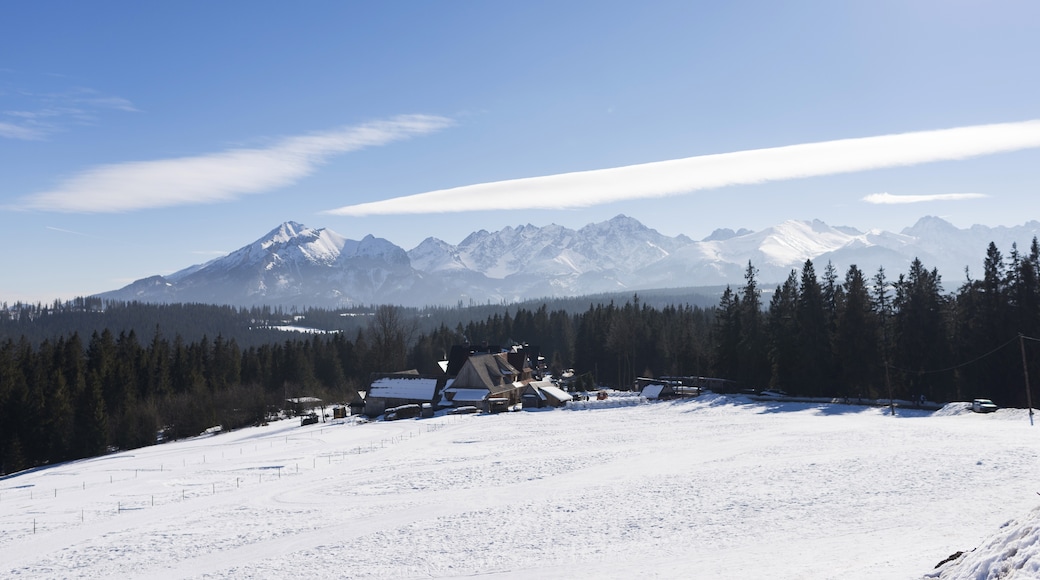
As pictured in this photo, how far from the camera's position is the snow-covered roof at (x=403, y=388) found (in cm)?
7775

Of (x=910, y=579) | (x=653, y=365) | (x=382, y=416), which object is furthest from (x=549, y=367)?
(x=910, y=579)

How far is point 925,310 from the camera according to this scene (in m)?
59.0

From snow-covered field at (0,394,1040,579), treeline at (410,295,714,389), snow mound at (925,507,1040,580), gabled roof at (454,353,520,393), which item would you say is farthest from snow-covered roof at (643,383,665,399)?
snow mound at (925,507,1040,580)

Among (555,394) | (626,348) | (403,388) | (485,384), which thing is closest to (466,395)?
(485,384)

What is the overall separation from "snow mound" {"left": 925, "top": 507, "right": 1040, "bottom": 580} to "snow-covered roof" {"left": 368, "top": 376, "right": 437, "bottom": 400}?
2700 inches

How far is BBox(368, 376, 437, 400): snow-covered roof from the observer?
77.8 metres

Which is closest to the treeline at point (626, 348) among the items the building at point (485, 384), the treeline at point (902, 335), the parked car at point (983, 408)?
the building at point (485, 384)

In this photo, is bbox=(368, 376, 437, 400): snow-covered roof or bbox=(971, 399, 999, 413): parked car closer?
bbox=(971, 399, 999, 413): parked car

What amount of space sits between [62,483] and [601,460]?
37138 millimetres

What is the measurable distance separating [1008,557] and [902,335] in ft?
183

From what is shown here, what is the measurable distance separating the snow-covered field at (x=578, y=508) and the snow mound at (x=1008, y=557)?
0.05 m

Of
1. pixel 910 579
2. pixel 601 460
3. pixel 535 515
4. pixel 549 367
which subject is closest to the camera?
pixel 910 579

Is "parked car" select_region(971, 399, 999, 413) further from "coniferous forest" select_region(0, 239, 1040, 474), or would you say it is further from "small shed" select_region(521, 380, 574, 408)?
"small shed" select_region(521, 380, 574, 408)

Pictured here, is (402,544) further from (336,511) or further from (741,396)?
(741,396)
